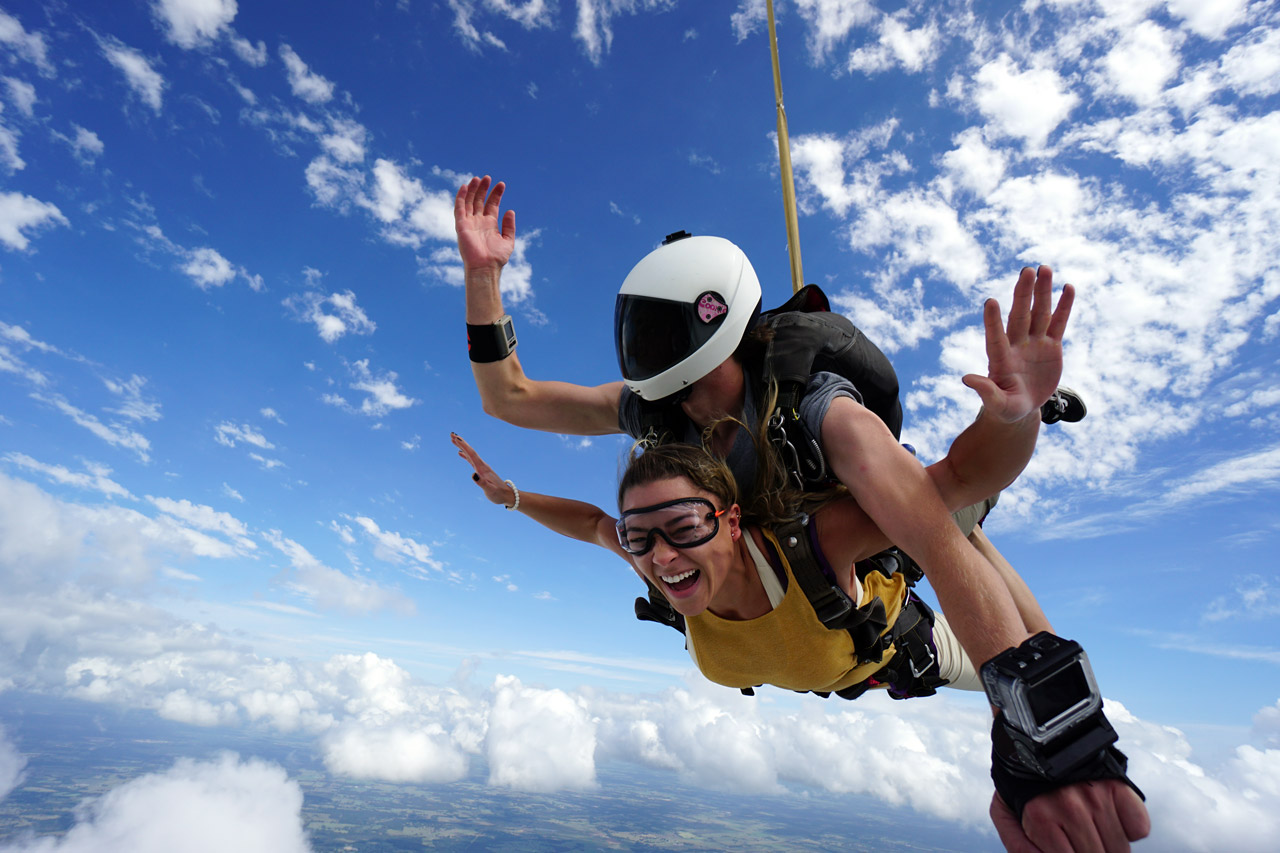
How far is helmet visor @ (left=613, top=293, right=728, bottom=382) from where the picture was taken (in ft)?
9.21

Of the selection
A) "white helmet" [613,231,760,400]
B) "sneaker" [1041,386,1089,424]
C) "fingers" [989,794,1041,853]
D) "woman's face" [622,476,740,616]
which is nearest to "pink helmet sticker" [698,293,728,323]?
"white helmet" [613,231,760,400]

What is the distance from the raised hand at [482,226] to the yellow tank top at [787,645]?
200cm

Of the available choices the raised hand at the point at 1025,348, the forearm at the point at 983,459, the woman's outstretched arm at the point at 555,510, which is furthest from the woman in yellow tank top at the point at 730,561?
the raised hand at the point at 1025,348

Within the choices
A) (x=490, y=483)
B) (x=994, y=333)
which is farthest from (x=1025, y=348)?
(x=490, y=483)

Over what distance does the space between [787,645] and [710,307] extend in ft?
4.91

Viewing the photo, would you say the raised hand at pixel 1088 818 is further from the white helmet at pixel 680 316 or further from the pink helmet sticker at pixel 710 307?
the pink helmet sticker at pixel 710 307

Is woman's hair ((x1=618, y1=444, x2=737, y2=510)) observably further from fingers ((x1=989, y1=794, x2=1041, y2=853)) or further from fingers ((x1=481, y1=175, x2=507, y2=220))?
fingers ((x1=481, y1=175, x2=507, y2=220))

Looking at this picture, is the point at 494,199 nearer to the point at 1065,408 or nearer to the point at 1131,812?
the point at 1065,408

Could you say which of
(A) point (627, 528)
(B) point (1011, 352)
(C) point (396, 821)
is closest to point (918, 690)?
(A) point (627, 528)

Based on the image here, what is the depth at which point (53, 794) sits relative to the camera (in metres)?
200

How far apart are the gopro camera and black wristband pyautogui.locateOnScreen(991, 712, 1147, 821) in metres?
0.06

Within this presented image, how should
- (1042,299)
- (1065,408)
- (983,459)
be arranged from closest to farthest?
(1042,299)
(983,459)
(1065,408)

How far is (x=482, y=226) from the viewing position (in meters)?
3.34

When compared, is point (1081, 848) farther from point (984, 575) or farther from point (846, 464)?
point (846, 464)
